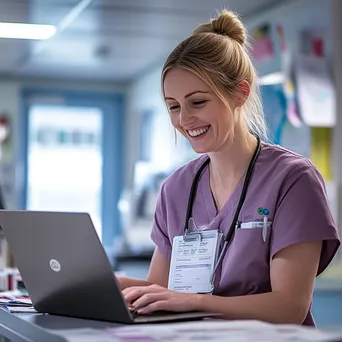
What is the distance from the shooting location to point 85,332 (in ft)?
4.46

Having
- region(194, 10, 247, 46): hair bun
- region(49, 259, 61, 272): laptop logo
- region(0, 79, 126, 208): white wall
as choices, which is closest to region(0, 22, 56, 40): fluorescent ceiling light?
region(0, 79, 126, 208): white wall

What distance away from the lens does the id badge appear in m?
1.83

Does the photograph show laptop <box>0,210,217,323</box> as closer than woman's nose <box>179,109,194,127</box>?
Yes

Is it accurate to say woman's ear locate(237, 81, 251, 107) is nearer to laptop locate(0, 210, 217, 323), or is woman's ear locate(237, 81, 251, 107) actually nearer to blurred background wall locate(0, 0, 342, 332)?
laptop locate(0, 210, 217, 323)

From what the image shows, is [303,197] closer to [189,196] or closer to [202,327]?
[189,196]

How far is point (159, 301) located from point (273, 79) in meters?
3.31

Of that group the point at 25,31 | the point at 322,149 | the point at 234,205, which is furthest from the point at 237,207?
the point at 25,31

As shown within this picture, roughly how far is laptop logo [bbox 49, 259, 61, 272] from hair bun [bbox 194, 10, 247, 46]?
2.22ft

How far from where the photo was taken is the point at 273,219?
1.78 metres

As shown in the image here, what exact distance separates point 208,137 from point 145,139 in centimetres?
562

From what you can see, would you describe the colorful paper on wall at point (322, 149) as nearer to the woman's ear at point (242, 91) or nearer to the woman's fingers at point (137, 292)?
the woman's ear at point (242, 91)

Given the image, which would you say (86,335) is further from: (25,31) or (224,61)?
(25,31)

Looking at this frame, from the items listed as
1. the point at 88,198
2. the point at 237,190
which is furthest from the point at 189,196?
the point at 88,198

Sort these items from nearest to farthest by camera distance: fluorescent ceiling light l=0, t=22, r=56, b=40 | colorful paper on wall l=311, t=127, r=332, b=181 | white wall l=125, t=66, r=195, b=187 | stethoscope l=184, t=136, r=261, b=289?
stethoscope l=184, t=136, r=261, b=289 → colorful paper on wall l=311, t=127, r=332, b=181 → fluorescent ceiling light l=0, t=22, r=56, b=40 → white wall l=125, t=66, r=195, b=187
